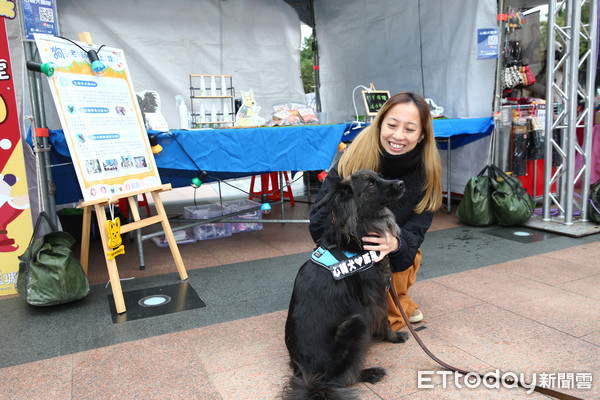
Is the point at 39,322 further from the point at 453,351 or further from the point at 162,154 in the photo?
the point at 453,351

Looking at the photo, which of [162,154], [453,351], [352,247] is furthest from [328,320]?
[162,154]

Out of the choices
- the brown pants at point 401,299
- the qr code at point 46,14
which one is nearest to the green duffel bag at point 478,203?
the brown pants at point 401,299

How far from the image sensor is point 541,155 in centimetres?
571

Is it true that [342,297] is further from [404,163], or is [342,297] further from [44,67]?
[44,67]

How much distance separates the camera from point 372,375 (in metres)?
2.07

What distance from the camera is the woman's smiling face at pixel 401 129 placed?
7.27 feet

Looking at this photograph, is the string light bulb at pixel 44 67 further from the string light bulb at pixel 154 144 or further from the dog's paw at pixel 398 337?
the dog's paw at pixel 398 337

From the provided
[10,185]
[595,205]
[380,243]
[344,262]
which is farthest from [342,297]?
[595,205]

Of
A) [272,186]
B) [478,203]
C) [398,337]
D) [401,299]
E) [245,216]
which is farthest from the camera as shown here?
[272,186]

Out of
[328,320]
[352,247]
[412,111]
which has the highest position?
[412,111]

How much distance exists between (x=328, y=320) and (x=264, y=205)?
9.62ft

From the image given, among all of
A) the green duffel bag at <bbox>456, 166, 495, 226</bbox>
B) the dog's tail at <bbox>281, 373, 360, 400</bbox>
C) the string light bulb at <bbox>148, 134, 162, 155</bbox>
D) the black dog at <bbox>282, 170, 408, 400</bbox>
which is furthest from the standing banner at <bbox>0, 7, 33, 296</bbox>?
the green duffel bag at <bbox>456, 166, 495, 226</bbox>

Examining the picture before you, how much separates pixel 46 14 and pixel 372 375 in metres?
3.35

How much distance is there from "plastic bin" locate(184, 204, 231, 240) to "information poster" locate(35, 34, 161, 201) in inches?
61.5
